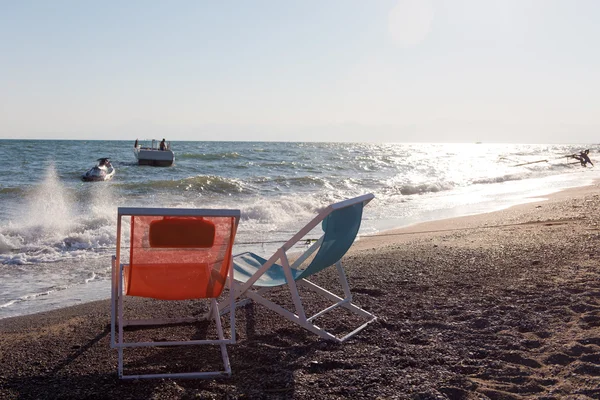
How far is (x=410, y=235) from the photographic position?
9.49 m

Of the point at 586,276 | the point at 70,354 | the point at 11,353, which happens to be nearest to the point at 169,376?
the point at 70,354

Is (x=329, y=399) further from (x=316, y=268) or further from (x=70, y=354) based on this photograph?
(x=70, y=354)

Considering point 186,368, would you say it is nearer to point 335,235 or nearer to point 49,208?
point 335,235

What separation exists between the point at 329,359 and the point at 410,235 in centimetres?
615

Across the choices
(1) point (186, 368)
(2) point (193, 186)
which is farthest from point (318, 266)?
(2) point (193, 186)

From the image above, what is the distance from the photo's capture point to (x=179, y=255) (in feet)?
12.2

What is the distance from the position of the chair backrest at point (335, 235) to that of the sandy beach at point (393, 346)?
0.50m

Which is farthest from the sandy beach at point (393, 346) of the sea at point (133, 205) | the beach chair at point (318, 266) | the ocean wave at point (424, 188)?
the ocean wave at point (424, 188)

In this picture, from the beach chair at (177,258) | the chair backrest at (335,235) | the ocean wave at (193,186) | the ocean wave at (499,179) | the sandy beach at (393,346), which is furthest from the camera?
the ocean wave at (499,179)

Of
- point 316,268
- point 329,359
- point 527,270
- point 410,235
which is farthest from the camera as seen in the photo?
point 410,235

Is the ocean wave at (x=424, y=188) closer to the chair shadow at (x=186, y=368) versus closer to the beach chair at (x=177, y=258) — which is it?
the chair shadow at (x=186, y=368)

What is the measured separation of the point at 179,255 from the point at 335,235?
110 centimetres

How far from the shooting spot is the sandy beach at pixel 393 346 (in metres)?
3.11

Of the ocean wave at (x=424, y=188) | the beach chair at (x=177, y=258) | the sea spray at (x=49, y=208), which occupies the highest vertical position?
the beach chair at (x=177, y=258)
